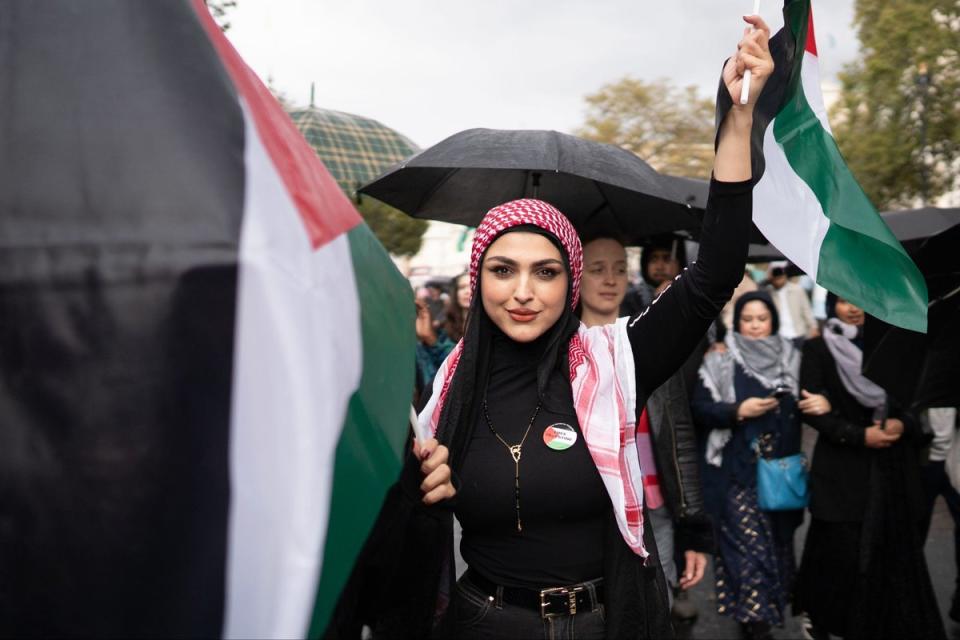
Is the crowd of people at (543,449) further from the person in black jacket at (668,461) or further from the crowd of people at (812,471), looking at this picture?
the crowd of people at (812,471)

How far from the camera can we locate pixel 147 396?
1.18m

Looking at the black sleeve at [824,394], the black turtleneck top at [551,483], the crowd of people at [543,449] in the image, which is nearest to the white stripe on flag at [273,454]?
the crowd of people at [543,449]

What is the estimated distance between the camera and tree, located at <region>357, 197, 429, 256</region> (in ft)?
103

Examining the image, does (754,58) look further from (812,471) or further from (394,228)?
(394,228)

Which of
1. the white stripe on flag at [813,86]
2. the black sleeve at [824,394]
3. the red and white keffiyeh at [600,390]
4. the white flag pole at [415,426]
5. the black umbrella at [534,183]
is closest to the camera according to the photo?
the white flag pole at [415,426]

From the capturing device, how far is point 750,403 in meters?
5.03

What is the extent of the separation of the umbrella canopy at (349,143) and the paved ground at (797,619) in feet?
12.7

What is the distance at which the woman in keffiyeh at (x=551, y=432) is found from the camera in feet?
7.23

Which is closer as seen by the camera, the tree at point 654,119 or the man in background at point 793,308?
the man in background at point 793,308

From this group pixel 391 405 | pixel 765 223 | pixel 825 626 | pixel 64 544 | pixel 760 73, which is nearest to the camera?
pixel 64 544

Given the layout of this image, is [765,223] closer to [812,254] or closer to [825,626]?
[812,254]

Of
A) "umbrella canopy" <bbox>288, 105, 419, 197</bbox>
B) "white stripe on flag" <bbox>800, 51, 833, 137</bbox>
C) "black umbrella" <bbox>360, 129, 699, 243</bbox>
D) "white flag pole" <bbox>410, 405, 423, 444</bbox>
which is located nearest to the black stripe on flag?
"white flag pole" <bbox>410, 405, 423, 444</bbox>

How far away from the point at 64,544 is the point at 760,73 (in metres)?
1.74

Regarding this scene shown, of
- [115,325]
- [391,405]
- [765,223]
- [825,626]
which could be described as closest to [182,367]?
[115,325]
